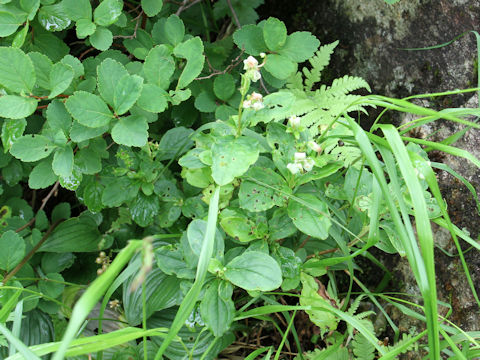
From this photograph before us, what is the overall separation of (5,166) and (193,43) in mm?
1054

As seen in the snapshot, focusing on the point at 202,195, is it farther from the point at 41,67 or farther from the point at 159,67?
the point at 41,67

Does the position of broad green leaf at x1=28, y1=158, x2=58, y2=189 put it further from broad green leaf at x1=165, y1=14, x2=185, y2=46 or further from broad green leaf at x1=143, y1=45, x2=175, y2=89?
broad green leaf at x1=165, y1=14, x2=185, y2=46

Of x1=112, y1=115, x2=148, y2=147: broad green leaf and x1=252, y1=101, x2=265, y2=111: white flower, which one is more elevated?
x1=252, y1=101, x2=265, y2=111: white flower

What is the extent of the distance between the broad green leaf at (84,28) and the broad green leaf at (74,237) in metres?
0.85

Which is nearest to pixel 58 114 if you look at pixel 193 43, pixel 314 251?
pixel 193 43

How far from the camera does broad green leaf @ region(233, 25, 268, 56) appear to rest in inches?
66.5

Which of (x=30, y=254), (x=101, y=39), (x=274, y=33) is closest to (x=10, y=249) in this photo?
(x=30, y=254)

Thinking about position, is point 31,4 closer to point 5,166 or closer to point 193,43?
point 193,43

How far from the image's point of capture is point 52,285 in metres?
1.74

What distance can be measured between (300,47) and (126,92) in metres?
0.72

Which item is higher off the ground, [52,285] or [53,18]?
[53,18]

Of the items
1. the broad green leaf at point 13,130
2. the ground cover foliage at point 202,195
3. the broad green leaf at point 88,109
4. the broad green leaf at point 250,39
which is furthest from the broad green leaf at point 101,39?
the broad green leaf at point 250,39

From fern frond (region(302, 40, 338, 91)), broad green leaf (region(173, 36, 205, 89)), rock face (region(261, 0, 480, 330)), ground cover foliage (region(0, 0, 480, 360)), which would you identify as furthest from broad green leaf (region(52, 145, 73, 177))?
rock face (region(261, 0, 480, 330))

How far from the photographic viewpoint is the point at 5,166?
1872 mm
